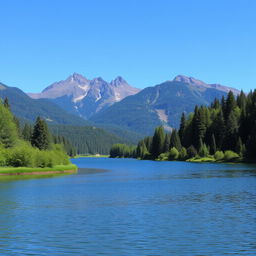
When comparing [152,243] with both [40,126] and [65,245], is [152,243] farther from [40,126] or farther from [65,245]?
[40,126]

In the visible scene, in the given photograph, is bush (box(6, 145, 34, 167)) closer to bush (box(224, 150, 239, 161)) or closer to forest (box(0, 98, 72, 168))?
forest (box(0, 98, 72, 168))

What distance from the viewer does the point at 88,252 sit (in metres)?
27.4

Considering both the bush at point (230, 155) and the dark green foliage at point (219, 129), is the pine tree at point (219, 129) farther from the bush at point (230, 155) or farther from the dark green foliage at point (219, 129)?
the bush at point (230, 155)

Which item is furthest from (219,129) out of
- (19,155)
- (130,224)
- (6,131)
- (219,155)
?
(130,224)

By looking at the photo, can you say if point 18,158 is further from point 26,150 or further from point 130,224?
point 130,224

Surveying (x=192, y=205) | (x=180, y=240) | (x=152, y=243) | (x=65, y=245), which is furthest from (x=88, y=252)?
(x=192, y=205)

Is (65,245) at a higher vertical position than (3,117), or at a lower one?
lower

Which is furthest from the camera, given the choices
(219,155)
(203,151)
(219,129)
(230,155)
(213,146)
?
(219,129)

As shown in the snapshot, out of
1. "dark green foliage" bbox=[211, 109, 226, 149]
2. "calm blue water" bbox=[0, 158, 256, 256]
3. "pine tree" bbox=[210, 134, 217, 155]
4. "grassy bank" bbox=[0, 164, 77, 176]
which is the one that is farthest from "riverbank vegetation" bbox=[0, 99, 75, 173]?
"dark green foliage" bbox=[211, 109, 226, 149]

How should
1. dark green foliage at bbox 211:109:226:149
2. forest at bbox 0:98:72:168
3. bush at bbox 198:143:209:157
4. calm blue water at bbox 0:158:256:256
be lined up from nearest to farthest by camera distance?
calm blue water at bbox 0:158:256:256 < forest at bbox 0:98:72:168 < bush at bbox 198:143:209:157 < dark green foliage at bbox 211:109:226:149

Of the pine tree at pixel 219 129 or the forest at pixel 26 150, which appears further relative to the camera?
the pine tree at pixel 219 129

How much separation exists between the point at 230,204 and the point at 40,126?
11754 centimetres

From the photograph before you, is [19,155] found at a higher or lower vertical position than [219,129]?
lower

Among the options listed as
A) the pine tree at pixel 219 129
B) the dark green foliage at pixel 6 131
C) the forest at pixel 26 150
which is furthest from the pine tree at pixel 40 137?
the pine tree at pixel 219 129
